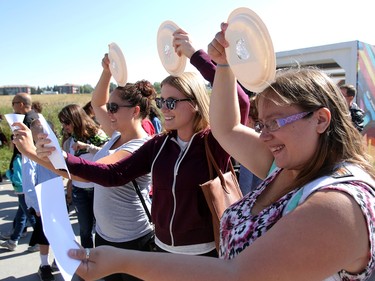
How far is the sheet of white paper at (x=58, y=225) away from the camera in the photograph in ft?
3.44

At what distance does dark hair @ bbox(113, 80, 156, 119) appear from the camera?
2551 mm

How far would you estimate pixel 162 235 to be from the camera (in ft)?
6.58

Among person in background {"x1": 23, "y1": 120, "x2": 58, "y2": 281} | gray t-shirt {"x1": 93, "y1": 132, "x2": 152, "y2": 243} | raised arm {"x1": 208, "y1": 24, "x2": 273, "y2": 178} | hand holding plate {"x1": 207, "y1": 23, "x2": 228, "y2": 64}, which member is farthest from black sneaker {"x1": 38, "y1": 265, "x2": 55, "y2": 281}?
hand holding plate {"x1": 207, "y1": 23, "x2": 228, "y2": 64}

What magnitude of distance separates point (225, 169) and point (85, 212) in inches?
81.5

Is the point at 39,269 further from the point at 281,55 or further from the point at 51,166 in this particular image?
the point at 281,55

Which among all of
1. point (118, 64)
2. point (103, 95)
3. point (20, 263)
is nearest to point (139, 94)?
point (118, 64)

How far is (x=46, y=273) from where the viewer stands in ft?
12.0

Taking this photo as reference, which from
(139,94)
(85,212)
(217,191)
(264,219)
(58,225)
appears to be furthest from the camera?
(85,212)

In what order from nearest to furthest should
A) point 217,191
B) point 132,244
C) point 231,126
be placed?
point 231,126 → point 217,191 → point 132,244

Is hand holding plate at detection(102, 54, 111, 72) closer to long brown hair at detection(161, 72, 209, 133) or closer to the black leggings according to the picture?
long brown hair at detection(161, 72, 209, 133)

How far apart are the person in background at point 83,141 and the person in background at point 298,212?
2.58 m

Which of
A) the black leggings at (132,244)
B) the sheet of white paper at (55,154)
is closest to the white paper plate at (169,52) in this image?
the sheet of white paper at (55,154)

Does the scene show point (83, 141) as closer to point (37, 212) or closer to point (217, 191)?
point (37, 212)

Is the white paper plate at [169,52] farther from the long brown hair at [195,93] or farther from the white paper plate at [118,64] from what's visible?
the white paper plate at [118,64]
